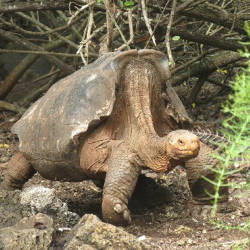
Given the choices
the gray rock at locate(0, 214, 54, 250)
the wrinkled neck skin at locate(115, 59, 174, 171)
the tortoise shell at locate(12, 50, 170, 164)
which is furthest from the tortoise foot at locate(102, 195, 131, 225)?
the gray rock at locate(0, 214, 54, 250)

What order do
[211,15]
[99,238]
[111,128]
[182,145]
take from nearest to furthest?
[99,238] < [182,145] < [111,128] < [211,15]

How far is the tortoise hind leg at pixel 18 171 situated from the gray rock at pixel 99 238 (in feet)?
7.02

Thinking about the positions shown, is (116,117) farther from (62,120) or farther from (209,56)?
(209,56)

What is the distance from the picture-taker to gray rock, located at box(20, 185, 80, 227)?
13.3 ft

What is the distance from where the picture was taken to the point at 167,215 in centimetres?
485

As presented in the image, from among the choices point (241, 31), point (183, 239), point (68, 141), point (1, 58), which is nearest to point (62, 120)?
point (68, 141)

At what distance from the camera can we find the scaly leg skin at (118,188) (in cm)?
427

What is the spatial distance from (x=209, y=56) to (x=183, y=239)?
4243 mm

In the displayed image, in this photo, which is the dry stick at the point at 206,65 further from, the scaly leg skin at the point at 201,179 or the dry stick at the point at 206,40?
the scaly leg skin at the point at 201,179

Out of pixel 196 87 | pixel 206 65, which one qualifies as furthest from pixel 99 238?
pixel 196 87

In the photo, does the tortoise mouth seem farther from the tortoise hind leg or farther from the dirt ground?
the tortoise hind leg

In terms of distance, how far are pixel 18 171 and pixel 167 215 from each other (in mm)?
1332

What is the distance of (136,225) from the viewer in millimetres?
4527

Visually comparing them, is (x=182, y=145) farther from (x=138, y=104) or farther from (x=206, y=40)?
(x=206, y=40)
